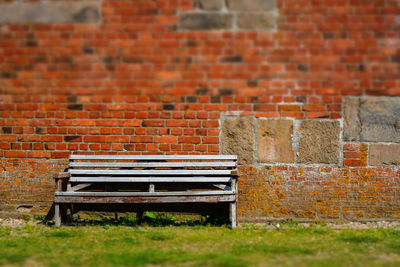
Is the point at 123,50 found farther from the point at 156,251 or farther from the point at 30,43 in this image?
the point at 156,251

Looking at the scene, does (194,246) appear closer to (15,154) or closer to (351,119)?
(351,119)

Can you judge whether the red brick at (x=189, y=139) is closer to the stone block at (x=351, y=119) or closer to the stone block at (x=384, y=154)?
the stone block at (x=351, y=119)

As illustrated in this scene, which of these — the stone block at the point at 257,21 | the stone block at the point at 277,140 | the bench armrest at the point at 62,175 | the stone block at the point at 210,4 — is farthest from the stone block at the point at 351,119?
the bench armrest at the point at 62,175

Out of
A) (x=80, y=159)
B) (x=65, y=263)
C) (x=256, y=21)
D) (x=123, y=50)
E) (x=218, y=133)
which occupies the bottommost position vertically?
(x=65, y=263)

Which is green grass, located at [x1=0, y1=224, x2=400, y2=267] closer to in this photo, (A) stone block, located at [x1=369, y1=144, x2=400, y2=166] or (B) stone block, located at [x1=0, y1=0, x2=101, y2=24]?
(A) stone block, located at [x1=369, y1=144, x2=400, y2=166]

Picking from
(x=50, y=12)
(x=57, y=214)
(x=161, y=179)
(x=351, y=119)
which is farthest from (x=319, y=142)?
(x=50, y=12)

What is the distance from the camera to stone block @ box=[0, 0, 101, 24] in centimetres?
427

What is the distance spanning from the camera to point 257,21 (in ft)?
13.8

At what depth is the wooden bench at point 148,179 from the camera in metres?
3.87

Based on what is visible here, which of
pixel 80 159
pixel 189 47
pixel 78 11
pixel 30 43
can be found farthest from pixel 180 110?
pixel 30 43

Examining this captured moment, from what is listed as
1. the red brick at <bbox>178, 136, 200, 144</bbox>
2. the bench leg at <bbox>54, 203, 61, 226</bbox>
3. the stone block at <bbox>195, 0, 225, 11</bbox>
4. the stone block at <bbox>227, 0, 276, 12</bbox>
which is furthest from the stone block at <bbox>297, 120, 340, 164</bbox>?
the bench leg at <bbox>54, 203, 61, 226</bbox>

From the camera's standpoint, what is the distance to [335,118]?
4.16 m

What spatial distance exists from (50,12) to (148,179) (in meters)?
2.26

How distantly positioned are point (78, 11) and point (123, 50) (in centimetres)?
70
